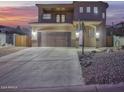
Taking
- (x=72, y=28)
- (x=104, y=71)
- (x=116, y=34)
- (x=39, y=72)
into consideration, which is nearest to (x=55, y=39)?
(x=72, y=28)

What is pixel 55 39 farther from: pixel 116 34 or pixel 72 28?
pixel 116 34

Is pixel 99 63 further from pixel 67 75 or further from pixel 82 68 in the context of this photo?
pixel 67 75

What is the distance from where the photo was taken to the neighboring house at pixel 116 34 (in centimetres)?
2678

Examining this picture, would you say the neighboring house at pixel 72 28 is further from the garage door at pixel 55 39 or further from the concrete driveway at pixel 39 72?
the concrete driveway at pixel 39 72

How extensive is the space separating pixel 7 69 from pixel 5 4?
10434 millimetres

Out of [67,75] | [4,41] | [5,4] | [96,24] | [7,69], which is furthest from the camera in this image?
[4,41]

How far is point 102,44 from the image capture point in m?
27.1

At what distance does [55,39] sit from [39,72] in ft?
48.9

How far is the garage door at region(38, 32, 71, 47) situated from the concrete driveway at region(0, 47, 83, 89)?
1095 cm

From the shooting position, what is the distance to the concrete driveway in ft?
36.9

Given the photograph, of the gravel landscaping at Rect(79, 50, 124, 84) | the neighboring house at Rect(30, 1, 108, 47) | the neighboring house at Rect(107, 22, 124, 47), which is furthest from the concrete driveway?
the neighboring house at Rect(107, 22, 124, 47)

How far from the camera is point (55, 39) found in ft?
91.6

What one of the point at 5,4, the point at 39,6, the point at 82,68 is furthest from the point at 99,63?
the point at 39,6

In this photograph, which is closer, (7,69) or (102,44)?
(7,69)
